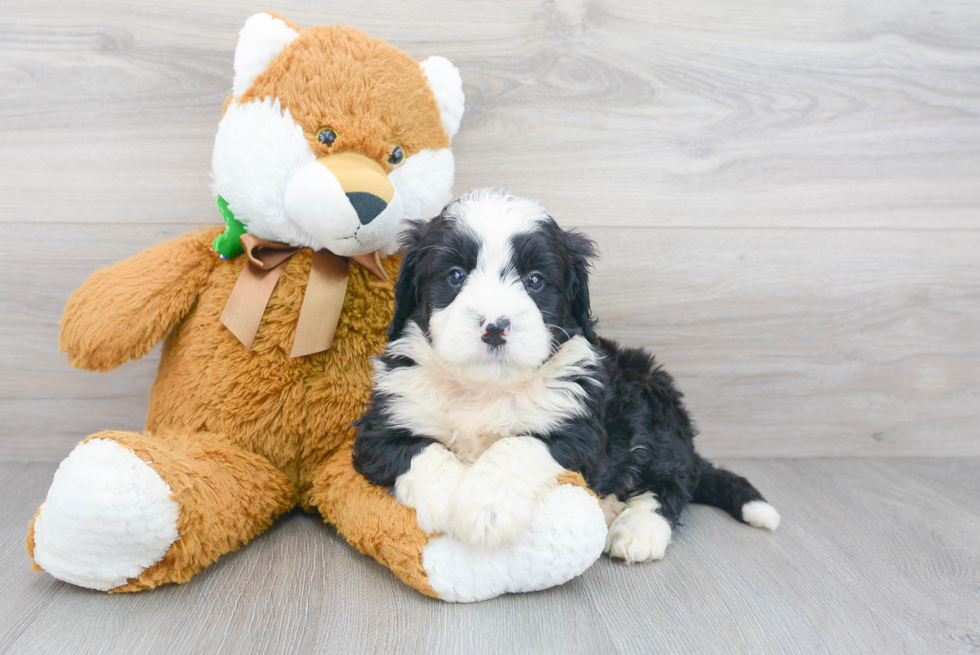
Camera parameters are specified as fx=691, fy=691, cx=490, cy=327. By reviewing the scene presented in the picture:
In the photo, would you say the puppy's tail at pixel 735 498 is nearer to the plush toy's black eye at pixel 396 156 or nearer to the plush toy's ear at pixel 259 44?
the plush toy's black eye at pixel 396 156

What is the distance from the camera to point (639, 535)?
4.66 feet

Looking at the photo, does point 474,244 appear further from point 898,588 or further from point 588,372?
point 898,588

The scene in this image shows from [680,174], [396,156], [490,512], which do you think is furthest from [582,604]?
[680,174]

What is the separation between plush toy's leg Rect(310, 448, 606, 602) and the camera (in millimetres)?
1186

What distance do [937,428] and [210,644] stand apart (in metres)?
2.13

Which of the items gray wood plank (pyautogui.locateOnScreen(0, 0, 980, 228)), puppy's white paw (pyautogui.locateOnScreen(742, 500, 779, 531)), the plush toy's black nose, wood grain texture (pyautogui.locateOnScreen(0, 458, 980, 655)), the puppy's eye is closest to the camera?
wood grain texture (pyautogui.locateOnScreen(0, 458, 980, 655))

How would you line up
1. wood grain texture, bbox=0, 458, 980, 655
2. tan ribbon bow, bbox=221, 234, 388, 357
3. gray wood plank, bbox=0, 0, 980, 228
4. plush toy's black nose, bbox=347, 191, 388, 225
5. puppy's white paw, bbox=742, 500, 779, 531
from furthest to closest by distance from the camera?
gray wood plank, bbox=0, 0, 980, 228, puppy's white paw, bbox=742, 500, 779, 531, tan ribbon bow, bbox=221, 234, 388, 357, plush toy's black nose, bbox=347, 191, 388, 225, wood grain texture, bbox=0, 458, 980, 655

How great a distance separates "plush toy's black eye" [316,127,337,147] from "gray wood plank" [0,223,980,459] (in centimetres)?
63

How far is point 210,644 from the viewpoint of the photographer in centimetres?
109

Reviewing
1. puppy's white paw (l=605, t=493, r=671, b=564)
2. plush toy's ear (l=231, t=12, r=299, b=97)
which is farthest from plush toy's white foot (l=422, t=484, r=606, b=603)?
plush toy's ear (l=231, t=12, r=299, b=97)

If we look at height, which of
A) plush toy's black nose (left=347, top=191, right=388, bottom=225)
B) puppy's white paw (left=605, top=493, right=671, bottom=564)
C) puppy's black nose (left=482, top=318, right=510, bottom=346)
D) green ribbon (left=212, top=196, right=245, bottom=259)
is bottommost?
puppy's white paw (left=605, top=493, right=671, bottom=564)

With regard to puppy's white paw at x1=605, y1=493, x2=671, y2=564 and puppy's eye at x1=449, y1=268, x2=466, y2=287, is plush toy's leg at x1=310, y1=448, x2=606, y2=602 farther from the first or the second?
puppy's eye at x1=449, y1=268, x2=466, y2=287

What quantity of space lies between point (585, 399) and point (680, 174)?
A: 896 millimetres

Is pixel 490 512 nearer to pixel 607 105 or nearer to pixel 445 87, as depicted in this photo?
pixel 445 87
